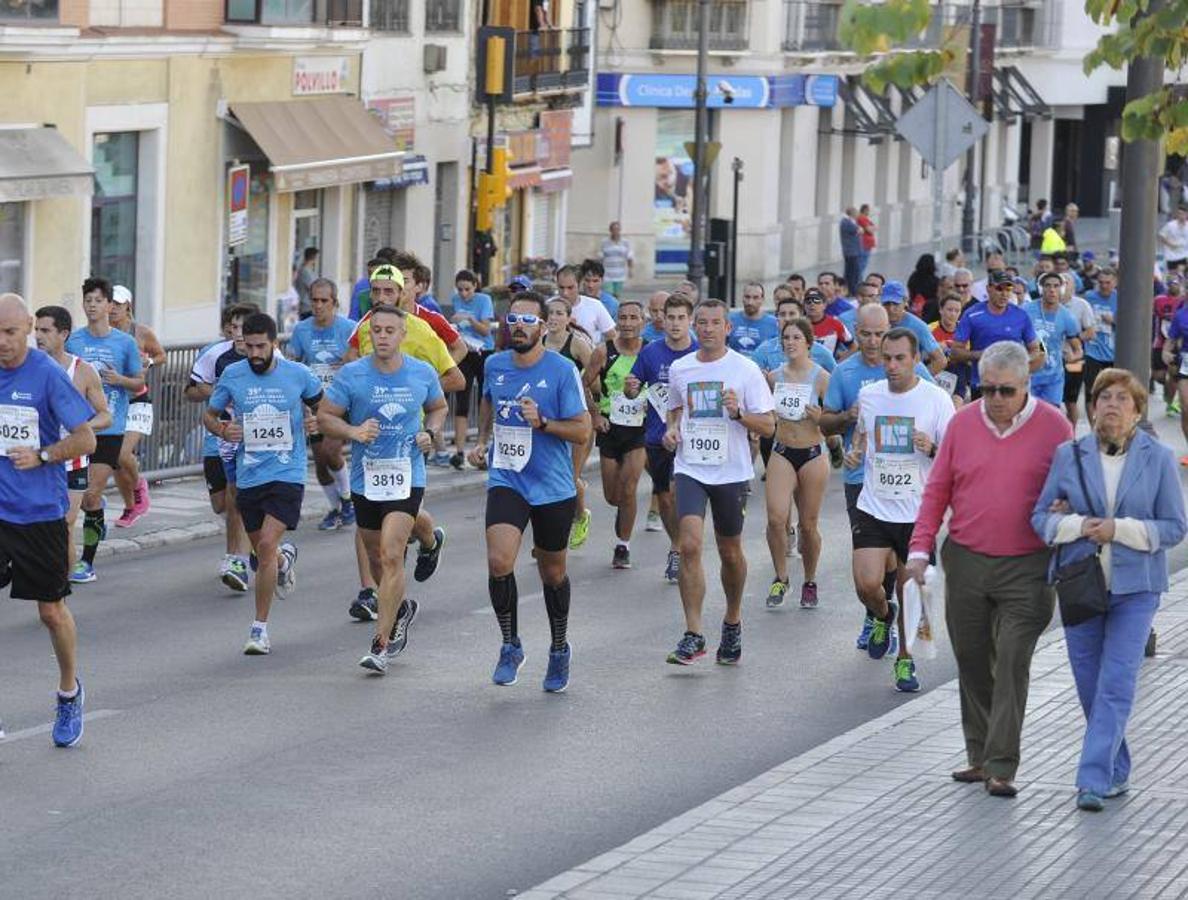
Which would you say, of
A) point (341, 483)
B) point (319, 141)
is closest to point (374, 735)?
point (341, 483)

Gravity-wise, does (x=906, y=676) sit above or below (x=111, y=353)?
below

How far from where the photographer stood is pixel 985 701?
1053 cm

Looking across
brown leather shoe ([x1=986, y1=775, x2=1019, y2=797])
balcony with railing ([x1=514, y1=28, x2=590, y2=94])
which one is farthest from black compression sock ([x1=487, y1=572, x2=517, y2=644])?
balcony with railing ([x1=514, y1=28, x2=590, y2=94])

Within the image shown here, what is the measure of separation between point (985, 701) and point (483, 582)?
6935mm

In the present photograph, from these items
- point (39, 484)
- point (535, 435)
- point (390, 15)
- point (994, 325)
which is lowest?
point (39, 484)

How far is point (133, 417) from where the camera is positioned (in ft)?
58.5

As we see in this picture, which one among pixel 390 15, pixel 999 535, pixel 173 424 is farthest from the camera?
pixel 390 15

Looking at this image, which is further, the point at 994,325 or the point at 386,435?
the point at 994,325

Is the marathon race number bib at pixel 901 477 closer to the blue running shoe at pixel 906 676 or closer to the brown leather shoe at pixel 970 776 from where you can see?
the blue running shoe at pixel 906 676

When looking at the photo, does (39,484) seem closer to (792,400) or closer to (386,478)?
(386,478)

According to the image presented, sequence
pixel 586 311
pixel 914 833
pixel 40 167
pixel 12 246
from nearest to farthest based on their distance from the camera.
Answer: pixel 914 833 → pixel 586 311 → pixel 40 167 → pixel 12 246

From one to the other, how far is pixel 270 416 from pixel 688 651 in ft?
8.43

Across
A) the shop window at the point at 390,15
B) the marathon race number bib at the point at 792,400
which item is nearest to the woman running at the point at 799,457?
the marathon race number bib at the point at 792,400

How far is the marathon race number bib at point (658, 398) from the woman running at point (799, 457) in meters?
0.79
